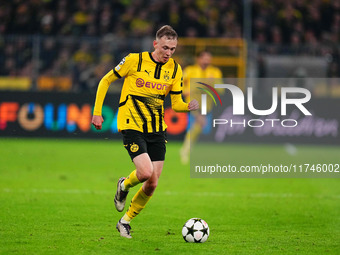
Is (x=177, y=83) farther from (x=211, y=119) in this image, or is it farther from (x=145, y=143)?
(x=211, y=119)

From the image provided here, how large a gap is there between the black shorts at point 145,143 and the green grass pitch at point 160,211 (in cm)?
87

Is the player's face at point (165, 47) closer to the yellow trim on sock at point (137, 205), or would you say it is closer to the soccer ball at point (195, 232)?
the yellow trim on sock at point (137, 205)

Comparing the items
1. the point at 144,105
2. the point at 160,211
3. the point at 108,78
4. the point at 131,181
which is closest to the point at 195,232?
the point at 131,181

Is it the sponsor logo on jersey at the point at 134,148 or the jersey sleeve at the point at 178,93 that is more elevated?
the jersey sleeve at the point at 178,93

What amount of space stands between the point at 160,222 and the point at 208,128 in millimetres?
10538

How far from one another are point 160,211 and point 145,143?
211 cm

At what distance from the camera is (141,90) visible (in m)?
6.92

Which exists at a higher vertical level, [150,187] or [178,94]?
[178,94]

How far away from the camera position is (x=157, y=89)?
6961 mm

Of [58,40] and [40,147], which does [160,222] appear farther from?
[58,40]

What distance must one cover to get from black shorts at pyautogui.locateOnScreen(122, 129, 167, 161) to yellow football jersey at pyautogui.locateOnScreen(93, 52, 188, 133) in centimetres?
5

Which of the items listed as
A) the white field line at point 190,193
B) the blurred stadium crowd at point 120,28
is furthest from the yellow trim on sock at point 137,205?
the blurred stadium crowd at point 120,28

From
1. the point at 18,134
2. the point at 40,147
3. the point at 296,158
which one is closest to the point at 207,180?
the point at 296,158

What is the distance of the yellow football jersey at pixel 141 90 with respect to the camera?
22.5 ft
